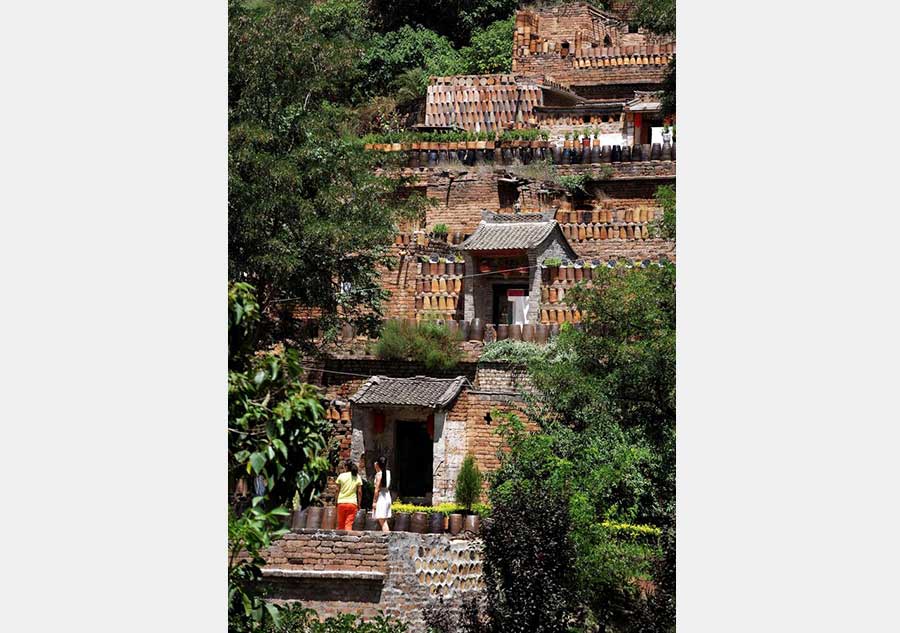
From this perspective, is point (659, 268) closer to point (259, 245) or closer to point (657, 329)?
point (657, 329)

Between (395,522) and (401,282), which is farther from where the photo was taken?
(401,282)

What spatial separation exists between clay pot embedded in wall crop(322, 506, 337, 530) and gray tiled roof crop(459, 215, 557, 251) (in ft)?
19.3

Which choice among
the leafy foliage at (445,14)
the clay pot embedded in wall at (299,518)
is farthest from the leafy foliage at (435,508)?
the leafy foliage at (445,14)

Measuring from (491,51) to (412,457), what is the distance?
A: 10854mm

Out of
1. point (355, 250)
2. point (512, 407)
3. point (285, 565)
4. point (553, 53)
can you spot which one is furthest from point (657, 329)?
point (553, 53)

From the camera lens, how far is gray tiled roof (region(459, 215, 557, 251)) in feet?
56.2


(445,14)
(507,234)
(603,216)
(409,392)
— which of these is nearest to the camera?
(409,392)

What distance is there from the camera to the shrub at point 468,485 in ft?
46.6

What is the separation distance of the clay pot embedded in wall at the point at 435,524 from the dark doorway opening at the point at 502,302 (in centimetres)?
547

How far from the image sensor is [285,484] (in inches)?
295

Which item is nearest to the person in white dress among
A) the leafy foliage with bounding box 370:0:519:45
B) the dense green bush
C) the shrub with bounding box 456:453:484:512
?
the shrub with bounding box 456:453:484:512

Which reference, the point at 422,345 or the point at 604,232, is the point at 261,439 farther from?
the point at 604,232

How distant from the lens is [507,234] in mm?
17500

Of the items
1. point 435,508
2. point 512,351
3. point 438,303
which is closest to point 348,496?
point 435,508
